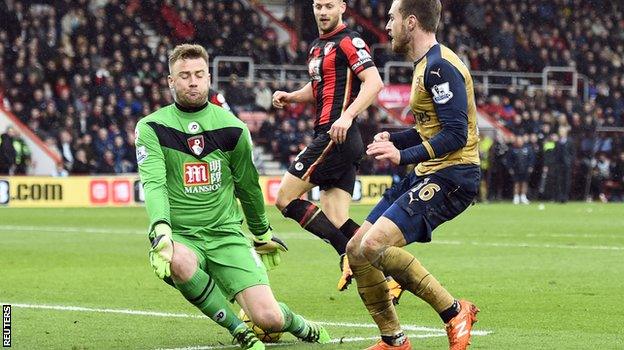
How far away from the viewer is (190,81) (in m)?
7.44

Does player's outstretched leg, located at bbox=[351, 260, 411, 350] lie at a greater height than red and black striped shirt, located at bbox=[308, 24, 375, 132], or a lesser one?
lesser

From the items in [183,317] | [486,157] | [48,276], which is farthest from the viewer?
[486,157]

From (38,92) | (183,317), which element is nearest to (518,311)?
(183,317)

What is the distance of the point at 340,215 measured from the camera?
10.1 metres

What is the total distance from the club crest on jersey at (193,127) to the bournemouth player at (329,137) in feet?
7.88

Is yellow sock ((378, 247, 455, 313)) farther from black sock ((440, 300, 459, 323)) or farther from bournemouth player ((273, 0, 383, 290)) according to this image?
bournemouth player ((273, 0, 383, 290))

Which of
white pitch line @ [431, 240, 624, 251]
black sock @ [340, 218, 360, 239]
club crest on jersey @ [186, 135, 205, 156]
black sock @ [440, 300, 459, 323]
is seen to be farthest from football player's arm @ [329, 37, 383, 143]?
white pitch line @ [431, 240, 624, 251]

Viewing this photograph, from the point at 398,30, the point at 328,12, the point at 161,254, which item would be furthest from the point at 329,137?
the point at 161,254

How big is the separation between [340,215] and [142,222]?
12.7 meters

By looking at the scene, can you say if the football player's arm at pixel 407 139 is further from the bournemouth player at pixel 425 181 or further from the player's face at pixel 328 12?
the player's face at pixel 328 12

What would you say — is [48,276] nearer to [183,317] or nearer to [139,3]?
[183,317]

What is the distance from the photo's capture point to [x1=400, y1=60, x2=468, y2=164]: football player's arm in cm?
706

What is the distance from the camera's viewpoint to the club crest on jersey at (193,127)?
24.7 feet

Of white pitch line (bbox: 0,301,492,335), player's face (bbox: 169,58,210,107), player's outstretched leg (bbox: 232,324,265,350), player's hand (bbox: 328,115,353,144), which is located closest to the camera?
player's outstretched leg (bbox: 232,324,265,350)
